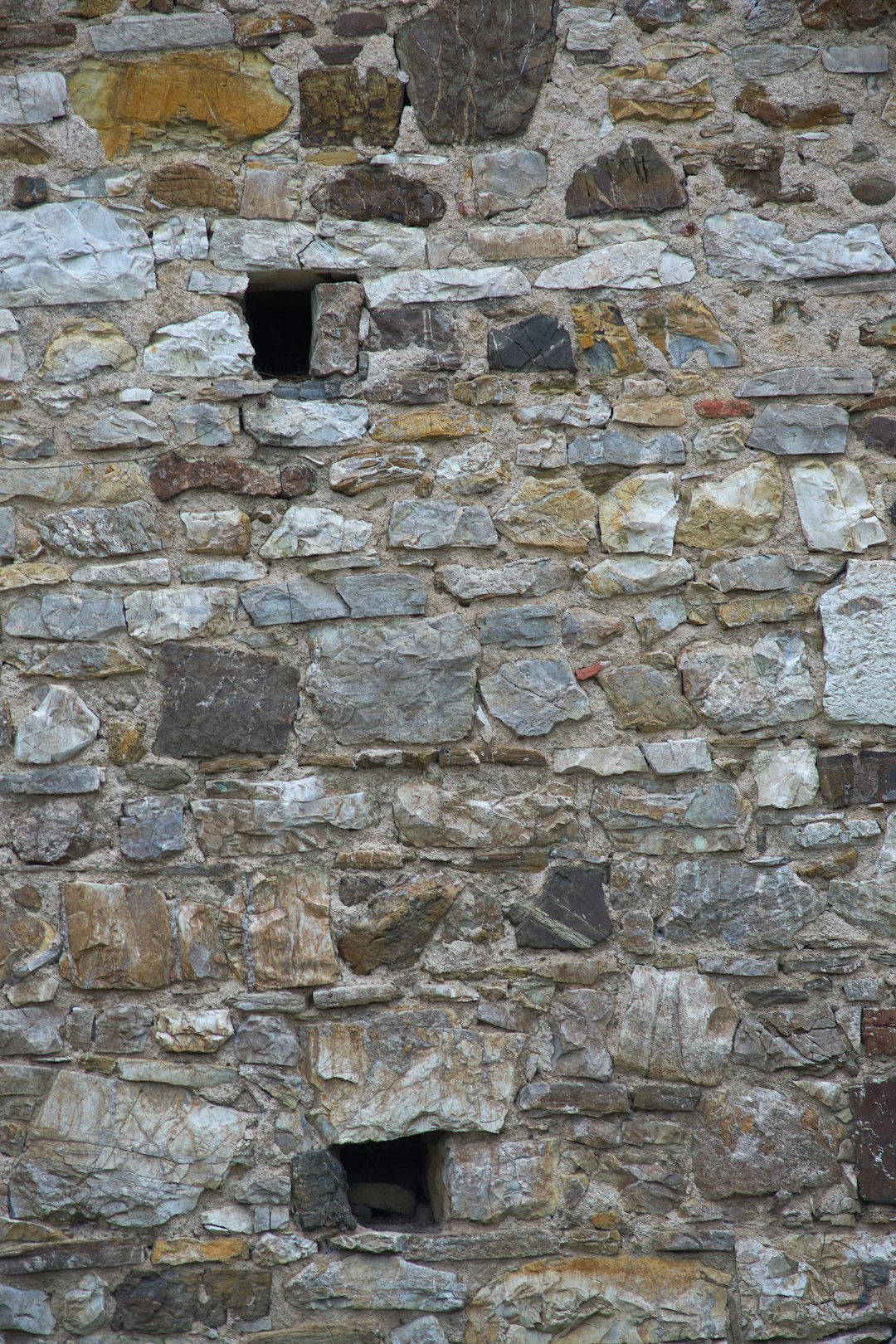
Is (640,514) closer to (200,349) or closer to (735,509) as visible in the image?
(735,509)

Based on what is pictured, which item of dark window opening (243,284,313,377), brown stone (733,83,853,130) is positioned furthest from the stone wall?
dark window opening (243,284,313,377)

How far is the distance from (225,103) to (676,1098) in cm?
248

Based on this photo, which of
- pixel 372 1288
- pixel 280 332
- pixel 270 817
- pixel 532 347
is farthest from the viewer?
pixel 280 332

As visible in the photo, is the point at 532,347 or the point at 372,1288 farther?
the point at 532,347

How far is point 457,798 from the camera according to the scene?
7.47 ft

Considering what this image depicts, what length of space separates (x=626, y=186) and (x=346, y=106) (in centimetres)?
68

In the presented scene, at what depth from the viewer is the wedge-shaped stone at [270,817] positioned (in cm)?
224

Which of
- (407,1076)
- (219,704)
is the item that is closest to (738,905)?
(407,1076)

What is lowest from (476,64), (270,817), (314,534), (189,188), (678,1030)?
(678,1030)

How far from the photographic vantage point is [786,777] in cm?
229

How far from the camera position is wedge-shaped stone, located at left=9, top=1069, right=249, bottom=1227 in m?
2.15

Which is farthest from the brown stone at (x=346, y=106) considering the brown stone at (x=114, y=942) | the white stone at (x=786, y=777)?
the brown stone at (x=114, y=942)

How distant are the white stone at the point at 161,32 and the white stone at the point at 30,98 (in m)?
0.14

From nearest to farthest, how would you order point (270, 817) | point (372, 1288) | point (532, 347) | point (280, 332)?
point (372, 1288) < point (270, 817) < point (532, 347) < point (280, 332)
